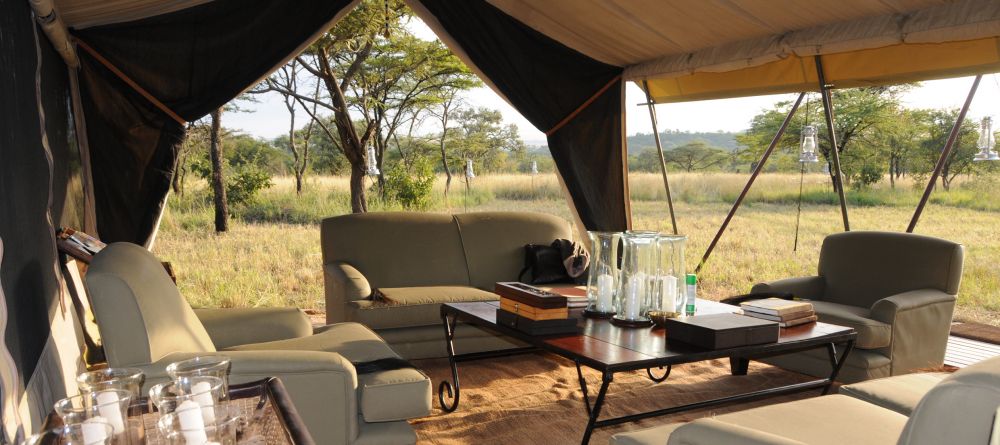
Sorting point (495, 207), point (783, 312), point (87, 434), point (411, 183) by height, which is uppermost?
point (411, 183)

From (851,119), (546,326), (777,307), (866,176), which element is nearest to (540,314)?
(546,326)

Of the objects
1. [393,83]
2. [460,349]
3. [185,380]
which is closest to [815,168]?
[393,83]

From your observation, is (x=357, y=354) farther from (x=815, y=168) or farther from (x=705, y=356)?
(x=815, y=168)

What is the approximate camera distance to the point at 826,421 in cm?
213

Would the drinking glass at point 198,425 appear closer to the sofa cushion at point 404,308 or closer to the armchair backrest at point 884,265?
the sofa cushion at point 404,308

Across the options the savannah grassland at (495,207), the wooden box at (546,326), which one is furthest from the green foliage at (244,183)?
the wooden box at (546,326)

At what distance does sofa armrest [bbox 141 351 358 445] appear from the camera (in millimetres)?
2334

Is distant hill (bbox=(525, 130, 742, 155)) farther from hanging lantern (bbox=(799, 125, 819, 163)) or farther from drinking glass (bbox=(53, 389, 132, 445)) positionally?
drinking glass (bbox=(53, 389, 132, 445))

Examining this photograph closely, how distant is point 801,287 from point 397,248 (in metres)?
2.56

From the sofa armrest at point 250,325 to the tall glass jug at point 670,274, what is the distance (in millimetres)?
1617

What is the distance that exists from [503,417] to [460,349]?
929mm

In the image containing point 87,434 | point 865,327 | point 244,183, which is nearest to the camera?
point 87,434

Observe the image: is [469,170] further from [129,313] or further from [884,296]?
[129,313]

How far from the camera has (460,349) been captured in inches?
172
